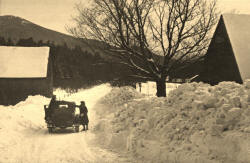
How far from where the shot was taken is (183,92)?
35.5 feet

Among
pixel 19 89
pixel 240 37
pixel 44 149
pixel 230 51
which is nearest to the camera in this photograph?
pixel 44 149

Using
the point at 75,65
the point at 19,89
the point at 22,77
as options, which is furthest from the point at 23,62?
the point at 75,65

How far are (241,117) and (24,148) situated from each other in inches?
292

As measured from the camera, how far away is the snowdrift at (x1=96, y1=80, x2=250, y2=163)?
736 cm

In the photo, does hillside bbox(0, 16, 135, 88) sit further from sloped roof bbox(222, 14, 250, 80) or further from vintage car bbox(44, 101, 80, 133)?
sloped roof bbox(222, 14, 250, 80)

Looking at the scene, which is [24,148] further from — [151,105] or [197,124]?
[197,124]

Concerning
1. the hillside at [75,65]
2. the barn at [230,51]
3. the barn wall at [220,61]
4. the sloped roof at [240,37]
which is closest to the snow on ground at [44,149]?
the hillside at [75,65]

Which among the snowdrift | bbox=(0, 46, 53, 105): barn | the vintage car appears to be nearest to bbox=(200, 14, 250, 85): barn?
the snowdrift

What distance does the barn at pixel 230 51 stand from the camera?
19531 millimetres

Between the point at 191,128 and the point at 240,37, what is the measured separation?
13.8m

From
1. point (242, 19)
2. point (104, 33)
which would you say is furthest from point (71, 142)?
point (242, 19)

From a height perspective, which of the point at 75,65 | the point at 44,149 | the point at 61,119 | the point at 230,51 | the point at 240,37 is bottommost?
the point at 44,149

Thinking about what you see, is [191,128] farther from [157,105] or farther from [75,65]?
[75,65]

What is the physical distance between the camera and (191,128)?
8.60 m
